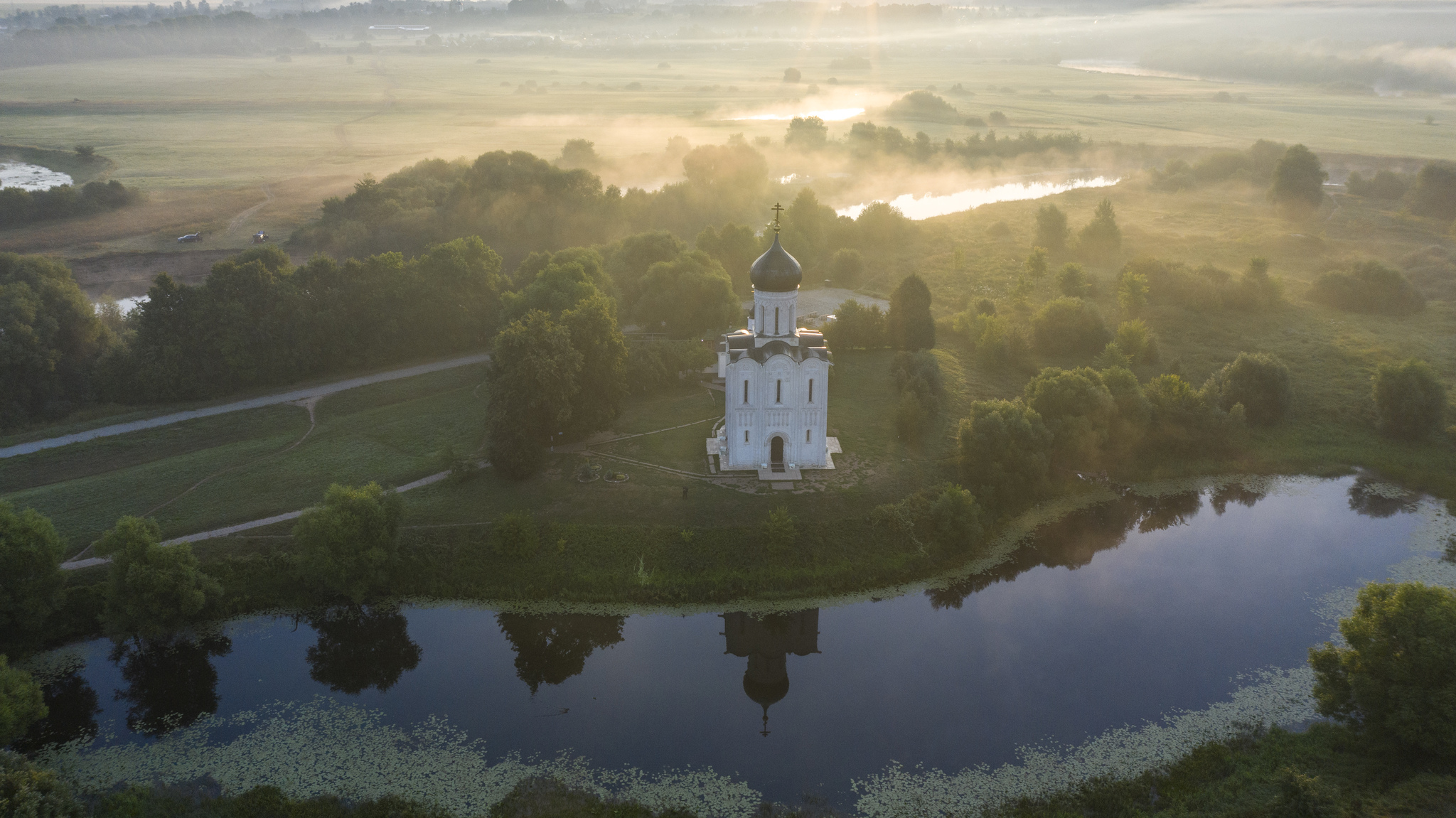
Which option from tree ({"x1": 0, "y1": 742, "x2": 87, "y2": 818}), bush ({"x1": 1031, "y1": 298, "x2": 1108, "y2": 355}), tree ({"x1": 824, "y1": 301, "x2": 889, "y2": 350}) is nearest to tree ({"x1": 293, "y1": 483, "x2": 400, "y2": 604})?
tree ({"x1": 0, "y1": 742, "x2": 87, "y2": 818})

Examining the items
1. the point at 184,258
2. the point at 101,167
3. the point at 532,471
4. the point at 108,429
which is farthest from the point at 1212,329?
the point at 101,167

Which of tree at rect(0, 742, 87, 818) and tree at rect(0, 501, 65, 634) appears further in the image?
tree at rect(0, 501, 65, 634)

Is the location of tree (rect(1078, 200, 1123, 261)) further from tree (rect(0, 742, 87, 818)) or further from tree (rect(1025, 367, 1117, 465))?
tree (rect(0, 742, 87, 818))

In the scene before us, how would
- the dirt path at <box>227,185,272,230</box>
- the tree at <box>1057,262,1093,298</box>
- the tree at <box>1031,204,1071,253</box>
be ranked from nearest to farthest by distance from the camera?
the tree at <box>1057,262,1093,298</box> → the dirt path at <box>227,185,272,230</box> → the tree at <box>1031,204,1071,253</box>

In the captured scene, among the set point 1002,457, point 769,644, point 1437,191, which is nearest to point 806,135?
point 1437,191

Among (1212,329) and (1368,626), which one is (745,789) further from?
(1212,329)

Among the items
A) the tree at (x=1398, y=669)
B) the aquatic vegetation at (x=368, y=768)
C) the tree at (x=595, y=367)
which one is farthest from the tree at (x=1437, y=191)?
the aquatic vegetation at (x=368, y=768)
